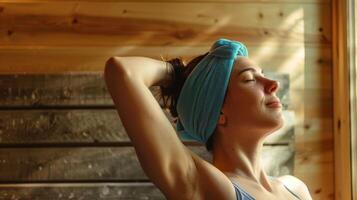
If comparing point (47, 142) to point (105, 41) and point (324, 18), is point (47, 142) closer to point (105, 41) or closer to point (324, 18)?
point (105, 41)

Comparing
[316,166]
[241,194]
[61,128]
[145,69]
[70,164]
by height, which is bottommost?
[316,166]

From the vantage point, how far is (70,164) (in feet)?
6.55

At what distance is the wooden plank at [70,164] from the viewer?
199 centimetres

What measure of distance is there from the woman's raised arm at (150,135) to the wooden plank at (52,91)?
0.89 m

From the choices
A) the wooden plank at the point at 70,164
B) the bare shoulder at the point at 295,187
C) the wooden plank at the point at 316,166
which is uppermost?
the bare shoulder at the point at 295,187

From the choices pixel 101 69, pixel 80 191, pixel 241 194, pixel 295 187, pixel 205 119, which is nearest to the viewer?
pixel 241 194

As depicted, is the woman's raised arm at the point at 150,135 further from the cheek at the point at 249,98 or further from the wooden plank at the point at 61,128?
the wooden plank at the point at 61,128

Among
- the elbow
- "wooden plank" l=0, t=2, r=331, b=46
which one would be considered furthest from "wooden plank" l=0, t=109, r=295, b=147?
the elbow

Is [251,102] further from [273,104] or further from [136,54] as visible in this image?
[136,54]

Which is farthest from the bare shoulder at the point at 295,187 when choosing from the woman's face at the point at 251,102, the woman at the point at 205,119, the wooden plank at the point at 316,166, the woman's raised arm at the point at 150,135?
the wooden plank at the point at 316,166

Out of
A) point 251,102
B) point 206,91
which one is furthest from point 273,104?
point 206,91

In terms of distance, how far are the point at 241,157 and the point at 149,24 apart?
957mm

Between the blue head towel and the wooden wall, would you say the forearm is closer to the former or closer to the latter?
the blue head towel

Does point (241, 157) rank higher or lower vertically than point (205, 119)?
lower
